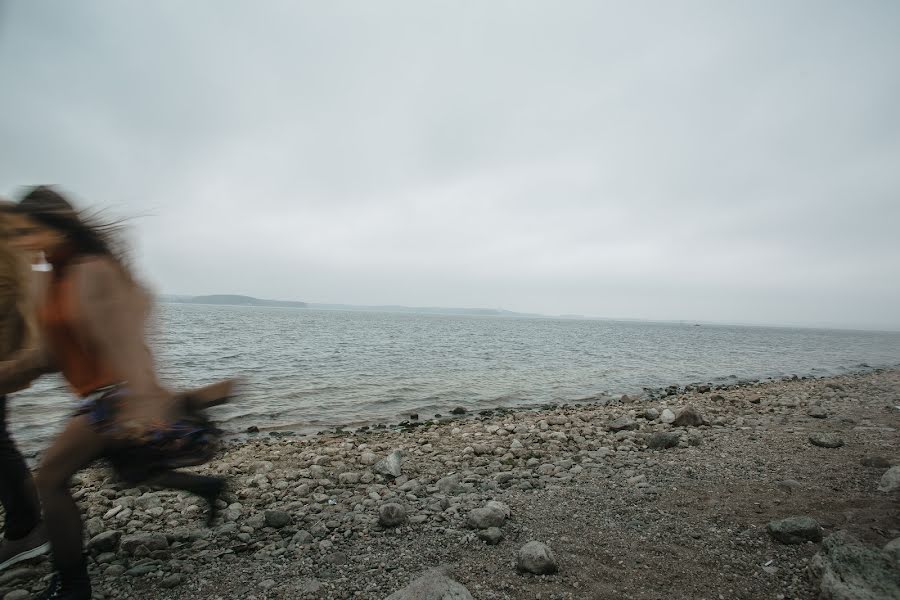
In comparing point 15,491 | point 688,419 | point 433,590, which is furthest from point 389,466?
point 688,419

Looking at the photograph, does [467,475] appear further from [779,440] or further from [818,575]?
[779,440]

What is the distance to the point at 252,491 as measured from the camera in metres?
5.29

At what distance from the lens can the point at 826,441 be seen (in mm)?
6855

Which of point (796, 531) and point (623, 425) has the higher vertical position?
point (796, 531)

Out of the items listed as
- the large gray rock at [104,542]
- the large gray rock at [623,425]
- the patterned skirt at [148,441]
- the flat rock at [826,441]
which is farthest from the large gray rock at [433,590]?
the flat rock at [826,441]

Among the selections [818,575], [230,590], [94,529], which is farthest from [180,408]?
[818,575]

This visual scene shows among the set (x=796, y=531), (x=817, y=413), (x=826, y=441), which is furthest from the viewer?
(x=817, y=413)

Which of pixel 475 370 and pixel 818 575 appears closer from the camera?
pixel 818 575

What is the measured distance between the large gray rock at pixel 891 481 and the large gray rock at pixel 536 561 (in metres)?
4.05

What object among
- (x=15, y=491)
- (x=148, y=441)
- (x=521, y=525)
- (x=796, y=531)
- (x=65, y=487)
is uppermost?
(x=148, y=441)

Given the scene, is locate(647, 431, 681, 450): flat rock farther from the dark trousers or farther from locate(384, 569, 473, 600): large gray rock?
the dark trousers

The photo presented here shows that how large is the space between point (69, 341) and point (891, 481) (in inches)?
300

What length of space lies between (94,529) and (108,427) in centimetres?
281

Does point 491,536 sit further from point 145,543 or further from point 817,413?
point 817,413
